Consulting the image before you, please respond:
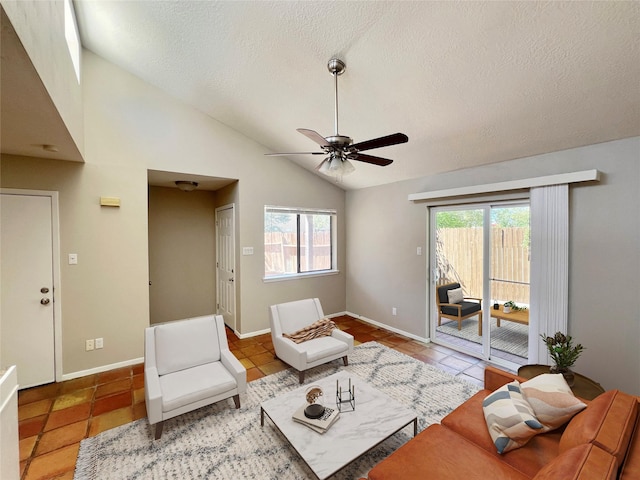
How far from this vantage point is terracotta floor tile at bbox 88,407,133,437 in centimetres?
234

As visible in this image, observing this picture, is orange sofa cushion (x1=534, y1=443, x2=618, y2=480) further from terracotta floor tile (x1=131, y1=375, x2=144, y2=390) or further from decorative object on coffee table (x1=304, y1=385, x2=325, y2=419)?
terracotta floor tile (x1=131, y1=375, x2=144, y2=390)

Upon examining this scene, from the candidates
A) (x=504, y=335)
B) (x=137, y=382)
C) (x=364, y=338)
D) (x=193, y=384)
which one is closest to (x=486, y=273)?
(x=504, y=335)

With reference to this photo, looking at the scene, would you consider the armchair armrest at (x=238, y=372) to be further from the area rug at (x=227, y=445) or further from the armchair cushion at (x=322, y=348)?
the armchair cushion at (x=322, y=348)

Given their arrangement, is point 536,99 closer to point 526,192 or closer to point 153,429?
point 526,192

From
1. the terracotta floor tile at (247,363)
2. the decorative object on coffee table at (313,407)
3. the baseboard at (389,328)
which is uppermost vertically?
the decorative object on coffee table at (313,407)

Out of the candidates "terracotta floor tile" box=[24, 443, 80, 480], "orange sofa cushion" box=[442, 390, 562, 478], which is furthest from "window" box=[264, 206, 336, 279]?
"orange sofa cushion" box=[442, 390, 562, 478]

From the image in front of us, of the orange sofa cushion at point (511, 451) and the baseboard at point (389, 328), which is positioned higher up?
the orange sofa cushion at point (511, 451)

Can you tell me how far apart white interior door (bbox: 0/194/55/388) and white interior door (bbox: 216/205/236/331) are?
218 centimetres

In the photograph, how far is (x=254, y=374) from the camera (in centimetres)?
324

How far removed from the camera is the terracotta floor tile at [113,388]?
9.50ft

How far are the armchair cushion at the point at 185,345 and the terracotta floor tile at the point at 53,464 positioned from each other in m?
0.73

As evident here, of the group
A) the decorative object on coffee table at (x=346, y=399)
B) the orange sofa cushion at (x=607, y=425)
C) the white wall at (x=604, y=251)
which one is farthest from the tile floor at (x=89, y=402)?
the orange sofa cushion at (x=607, y=425)

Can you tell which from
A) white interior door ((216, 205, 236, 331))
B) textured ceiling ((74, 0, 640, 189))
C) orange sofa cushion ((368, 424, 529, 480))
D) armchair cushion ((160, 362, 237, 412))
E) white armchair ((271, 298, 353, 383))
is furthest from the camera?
white interior door ((216, 205, 236, 331))

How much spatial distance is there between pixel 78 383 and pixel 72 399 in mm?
373
